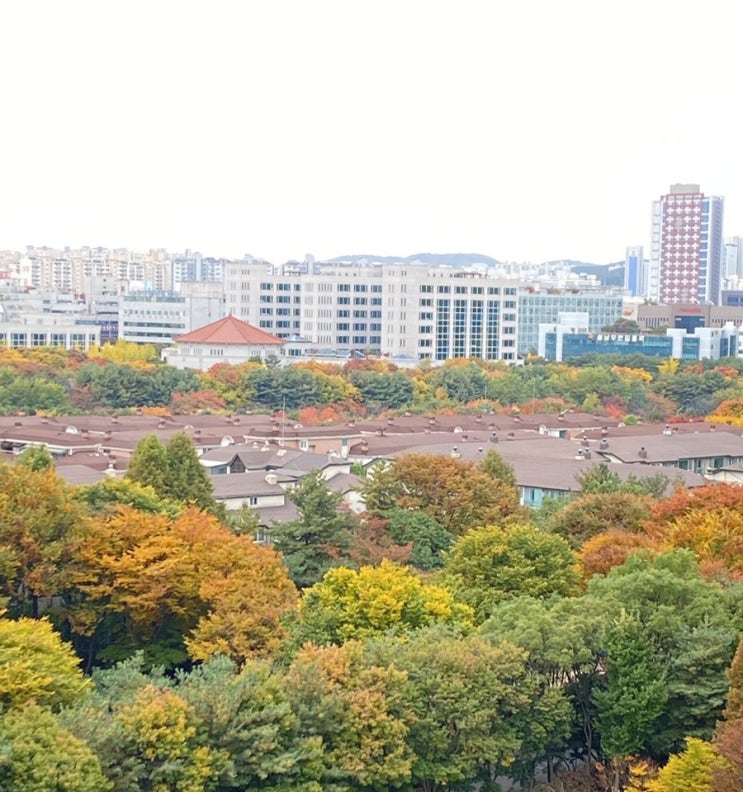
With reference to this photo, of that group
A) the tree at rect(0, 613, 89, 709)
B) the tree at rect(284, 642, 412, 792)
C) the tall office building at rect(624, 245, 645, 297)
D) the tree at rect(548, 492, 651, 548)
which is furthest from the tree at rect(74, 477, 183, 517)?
the tall office building at rect(624, 245, 645, 297)

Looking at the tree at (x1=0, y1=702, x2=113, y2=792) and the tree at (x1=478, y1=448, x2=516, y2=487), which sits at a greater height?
the tree at (x1=478, y1=448, x2=516, y2=487)

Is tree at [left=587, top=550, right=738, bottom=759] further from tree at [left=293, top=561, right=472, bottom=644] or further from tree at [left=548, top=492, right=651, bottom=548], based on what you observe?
tree at [left=548, top=492, right=651, bottom=548]

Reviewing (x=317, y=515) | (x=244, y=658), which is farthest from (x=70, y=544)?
(x=317, y=515)

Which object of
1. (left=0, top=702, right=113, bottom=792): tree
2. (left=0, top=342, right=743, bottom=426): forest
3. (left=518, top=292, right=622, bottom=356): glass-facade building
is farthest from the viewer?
(left=518, top=292, right=622, bottom=356): glass-facade building

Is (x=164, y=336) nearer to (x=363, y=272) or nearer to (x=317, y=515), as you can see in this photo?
(x=363, y=272)

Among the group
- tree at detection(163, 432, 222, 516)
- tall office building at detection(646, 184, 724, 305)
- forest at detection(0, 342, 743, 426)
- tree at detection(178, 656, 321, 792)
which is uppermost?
tall office building at detection(646, 184, 724, 305)

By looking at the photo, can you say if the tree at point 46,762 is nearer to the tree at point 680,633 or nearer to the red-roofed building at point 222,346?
the tree at point 680,633

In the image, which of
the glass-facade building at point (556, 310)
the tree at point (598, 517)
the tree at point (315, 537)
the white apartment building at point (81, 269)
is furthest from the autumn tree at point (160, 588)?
the white apartment building at point (81, 269)
